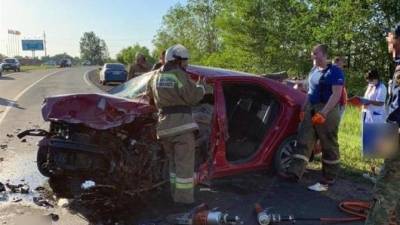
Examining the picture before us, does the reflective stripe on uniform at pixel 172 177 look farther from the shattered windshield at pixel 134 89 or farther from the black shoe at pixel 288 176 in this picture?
the black shoe at pixel 288 176

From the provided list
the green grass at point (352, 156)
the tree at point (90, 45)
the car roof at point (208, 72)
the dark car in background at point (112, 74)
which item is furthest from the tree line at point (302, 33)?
the tree at point (90, 45)

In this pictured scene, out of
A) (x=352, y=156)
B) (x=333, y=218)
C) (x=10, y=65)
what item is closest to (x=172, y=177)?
(x=333, y=218)

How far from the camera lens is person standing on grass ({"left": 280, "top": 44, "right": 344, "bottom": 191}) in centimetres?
605

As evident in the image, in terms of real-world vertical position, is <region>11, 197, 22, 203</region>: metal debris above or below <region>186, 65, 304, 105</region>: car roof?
below

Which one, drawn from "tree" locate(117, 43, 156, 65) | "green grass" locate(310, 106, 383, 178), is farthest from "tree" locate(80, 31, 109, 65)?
"green grass" locate(310, 106, 383, 178)

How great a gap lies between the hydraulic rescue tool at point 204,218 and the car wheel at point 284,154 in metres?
1.85

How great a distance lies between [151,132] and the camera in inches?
212

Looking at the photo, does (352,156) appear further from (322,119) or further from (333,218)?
(333,218)

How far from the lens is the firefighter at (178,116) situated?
527 cm

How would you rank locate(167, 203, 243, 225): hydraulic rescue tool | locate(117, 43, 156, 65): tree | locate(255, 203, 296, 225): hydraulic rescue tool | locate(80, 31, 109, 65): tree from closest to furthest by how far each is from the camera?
locate(167, 203, 243, 225): hydraulic rescue tool < locate(255, 203, 296, 225): hydraulic rescue tool < locate(117, 43, 156, 65): tree < locate(80, 31, 109, 65): tree

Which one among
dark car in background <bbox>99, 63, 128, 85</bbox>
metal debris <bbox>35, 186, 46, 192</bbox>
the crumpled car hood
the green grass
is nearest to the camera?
the crumpled car hood

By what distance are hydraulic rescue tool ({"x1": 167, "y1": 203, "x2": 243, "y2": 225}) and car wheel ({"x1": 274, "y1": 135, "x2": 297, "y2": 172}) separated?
6.09ft

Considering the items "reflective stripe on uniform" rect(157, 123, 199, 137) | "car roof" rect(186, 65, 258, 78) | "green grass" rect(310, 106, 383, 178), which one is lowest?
"green grass" rect(310, 106, 383, 178)

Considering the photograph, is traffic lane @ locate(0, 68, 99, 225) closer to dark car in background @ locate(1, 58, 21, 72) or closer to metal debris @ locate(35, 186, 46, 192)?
metal debris @ locate(35, 186, 46, 192)
